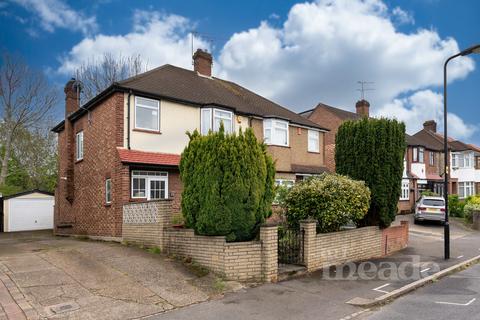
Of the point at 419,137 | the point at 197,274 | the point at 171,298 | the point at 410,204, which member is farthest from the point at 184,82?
the point at 419,137

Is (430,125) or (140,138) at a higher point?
(430,125)

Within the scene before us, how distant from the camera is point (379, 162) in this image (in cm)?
1235

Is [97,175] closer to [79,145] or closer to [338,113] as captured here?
[79,145]

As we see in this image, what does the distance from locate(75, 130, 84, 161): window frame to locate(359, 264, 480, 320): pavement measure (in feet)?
45.8

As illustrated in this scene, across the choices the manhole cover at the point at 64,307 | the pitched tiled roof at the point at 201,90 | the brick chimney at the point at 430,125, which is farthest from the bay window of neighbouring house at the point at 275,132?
the brick chimney at the point at 430,125

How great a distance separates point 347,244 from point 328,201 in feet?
4.74

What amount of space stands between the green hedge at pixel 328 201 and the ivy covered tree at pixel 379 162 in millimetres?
1019

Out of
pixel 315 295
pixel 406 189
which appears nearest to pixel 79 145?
pixel 315 295

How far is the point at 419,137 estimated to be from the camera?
39.7 m

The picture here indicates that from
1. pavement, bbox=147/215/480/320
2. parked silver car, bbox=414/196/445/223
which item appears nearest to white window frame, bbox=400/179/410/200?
parked silver car, bbox=414/196/445/223

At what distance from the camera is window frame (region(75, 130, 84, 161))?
16884 millimetres

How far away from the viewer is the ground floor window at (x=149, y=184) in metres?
13.8

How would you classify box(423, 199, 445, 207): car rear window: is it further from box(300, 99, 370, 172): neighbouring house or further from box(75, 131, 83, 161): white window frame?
box(75, 131, 83, 161): white window frame

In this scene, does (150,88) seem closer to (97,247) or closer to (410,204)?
(97,247)
